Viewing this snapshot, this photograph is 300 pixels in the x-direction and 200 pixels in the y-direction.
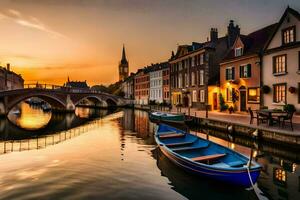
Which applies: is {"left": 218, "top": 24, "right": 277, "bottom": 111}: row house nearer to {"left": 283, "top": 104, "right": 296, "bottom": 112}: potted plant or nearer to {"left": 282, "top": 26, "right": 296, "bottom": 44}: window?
{"left": 282, "top": 26, "right": 296, "bottom": 44}: window

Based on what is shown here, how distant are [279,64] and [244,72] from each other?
5.34m

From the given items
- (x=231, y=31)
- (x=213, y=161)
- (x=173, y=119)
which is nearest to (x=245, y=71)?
(x=173, y=119)

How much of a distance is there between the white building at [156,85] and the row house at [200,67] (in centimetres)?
1497

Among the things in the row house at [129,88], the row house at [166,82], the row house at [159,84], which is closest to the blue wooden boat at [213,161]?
the row house at [166,82]

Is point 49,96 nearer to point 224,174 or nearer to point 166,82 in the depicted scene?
point 166,82

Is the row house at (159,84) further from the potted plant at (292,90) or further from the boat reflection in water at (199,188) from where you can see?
the boat reflection in water at (199,188)

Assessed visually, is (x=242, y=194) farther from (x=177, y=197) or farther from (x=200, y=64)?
(x=200, y=64)

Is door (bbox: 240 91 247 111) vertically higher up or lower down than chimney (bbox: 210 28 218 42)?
lower down

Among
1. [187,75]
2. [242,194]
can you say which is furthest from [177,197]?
[187,75]

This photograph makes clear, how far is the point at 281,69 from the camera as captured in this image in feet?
80.9

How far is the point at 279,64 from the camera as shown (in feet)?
81.9

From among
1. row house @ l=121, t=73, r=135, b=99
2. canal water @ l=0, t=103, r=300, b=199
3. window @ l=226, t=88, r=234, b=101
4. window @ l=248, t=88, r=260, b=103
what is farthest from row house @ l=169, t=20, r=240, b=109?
row house @ l=121, t=73, r=135, b=99

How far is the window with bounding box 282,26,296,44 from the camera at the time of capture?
23413 mm

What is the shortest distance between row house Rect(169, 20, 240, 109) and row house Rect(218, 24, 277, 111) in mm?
3936
